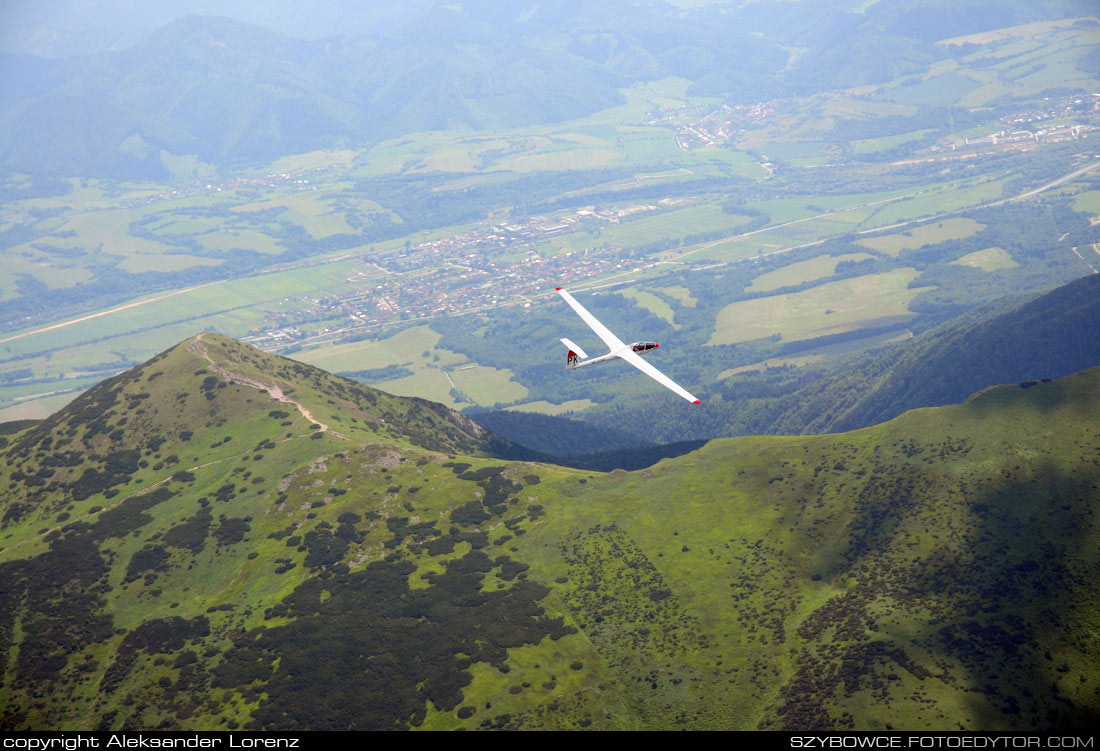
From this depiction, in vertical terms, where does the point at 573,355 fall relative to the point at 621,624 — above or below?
above

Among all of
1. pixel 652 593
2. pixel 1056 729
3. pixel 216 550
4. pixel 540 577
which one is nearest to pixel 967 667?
pixel 1056 729

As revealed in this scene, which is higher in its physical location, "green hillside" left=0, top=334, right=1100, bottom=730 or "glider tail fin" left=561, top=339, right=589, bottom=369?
"glider tail fin" left=561, top=339, right=589, bottom=369

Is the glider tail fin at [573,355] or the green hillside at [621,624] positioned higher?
the glider tail fin at [573,355]

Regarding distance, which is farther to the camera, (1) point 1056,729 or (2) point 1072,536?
(2) point 1072,536

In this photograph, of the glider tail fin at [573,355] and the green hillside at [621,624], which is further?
the glider tail fin at [573,355]

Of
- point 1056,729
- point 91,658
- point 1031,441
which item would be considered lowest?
point 1056,729

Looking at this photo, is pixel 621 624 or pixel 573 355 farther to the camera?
pixel 573 355

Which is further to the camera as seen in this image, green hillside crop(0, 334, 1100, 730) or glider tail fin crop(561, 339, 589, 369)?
glider tail fin crop(561, 339, 589, 369)

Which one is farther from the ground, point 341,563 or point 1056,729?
point 341,563
